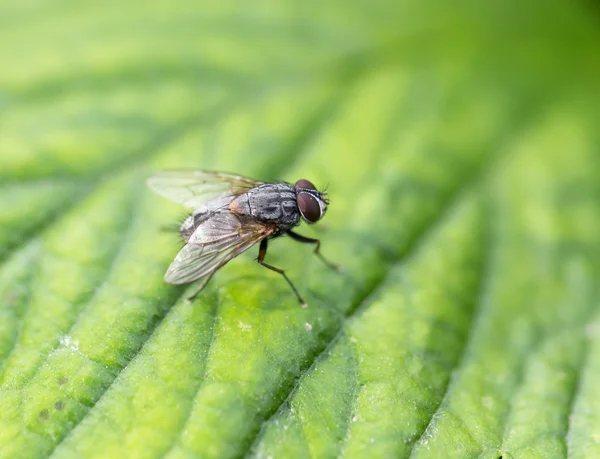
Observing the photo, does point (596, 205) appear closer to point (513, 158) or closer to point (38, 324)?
point (513, 158)

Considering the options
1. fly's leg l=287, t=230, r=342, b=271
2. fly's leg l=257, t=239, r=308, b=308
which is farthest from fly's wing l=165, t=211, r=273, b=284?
fly's leg l=287, t=230, r=342, b=271

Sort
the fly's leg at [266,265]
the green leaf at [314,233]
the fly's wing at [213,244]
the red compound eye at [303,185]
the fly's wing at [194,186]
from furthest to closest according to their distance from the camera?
the fly's wing at [194,186], the red compound eye at [303,185], the fly's leg at [266,265], the fly's wing at [213,244], the green leaf at [314,233]

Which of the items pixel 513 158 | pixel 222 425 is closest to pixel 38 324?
pixel 222 425

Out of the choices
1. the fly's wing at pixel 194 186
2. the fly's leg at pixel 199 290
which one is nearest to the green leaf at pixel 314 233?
the fly's leg at pixel 199 290

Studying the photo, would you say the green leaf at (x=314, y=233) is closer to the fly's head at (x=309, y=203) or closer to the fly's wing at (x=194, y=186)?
the fly's wing at (x=194, y=186)

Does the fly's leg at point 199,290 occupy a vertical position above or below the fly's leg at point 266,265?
below

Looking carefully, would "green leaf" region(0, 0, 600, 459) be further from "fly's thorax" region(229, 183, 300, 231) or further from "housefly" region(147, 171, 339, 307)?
"fly's thorax" region(229, 183, 300, 231)

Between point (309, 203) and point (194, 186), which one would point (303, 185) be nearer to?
point (309, 203)
